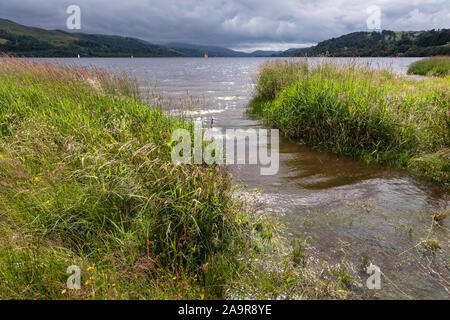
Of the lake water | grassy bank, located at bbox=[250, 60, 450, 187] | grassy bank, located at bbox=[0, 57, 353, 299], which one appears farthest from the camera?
grassy bank, located at bbox=[250, 60, 450, 187]

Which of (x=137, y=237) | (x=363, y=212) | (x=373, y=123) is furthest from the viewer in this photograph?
(x=373, y=123)

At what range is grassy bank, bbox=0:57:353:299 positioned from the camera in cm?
241

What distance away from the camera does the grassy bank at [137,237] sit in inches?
95.0

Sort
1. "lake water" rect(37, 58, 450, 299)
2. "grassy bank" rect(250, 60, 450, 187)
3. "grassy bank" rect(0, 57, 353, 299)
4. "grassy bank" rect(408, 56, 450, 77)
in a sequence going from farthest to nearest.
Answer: "grassy bank" rect(408, 56, 450, 77), "grassy bank" rect(250, 60, 450, 187), "lake water" rect(37, 58, 450, 299), "grassy bank" rect(0, 57, 353, 299)

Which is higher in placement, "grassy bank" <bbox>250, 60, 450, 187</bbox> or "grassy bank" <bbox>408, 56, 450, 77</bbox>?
"grassy bank" <bbox>408, 56, 450, 77</bbox>

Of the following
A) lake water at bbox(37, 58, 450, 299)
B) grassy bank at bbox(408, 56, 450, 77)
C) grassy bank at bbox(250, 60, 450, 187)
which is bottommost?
lake water at bbox(37, 58, 450, 299)

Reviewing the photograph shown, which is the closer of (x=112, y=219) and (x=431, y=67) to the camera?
(x=112, y=219)

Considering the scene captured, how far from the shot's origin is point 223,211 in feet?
11.0

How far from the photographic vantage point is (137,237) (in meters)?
2.88

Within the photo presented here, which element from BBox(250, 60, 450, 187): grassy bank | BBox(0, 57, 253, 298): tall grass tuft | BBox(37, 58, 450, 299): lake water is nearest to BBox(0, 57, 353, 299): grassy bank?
BBox(0, 57, 253, 298): tall grass tuft

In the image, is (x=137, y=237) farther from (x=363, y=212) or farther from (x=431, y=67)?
(x=431, y=67)

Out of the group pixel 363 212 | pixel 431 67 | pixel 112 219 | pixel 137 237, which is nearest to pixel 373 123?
pixel 363 212

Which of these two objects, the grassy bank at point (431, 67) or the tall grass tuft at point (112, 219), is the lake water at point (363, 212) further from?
the grassy bank at point (431, 67)

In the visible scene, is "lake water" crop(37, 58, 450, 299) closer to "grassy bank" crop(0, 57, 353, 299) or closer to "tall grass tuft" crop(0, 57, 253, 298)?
"grassy bank" crop(0, 57, 353, 299)
